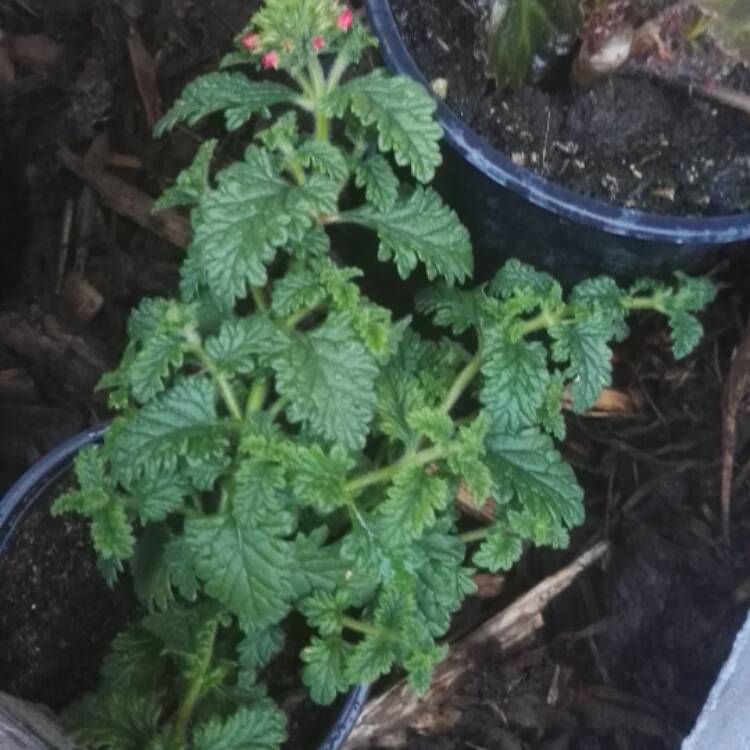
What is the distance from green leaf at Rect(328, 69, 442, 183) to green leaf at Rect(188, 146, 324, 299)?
0.30ft

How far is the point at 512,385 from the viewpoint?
4.01ft

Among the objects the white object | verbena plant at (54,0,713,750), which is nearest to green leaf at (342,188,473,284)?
verbena plant at (54,0,713,750)

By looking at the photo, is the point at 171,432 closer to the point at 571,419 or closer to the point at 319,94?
the point at 319,94

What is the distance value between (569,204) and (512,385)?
36 centimetres

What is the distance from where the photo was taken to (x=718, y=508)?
1815 millimetres

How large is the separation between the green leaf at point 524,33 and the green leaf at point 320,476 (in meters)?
0.70

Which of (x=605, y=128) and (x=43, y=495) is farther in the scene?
(x=605, y=128)

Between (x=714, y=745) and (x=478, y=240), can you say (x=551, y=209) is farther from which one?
(x=714, y=745)

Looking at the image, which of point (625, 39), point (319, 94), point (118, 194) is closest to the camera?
point (319, 94)

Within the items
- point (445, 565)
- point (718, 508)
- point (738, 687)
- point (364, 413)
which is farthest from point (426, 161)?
point (718, 508)

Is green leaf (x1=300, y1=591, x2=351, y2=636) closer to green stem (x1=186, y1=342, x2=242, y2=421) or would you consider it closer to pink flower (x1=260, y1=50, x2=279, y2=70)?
green stem (x1=186, y1=342, x2=242, y2=421)

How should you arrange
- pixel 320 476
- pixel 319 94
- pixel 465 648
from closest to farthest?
pixel 320 476
pixel 319 94
pixel 465 648

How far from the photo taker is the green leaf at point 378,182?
1.24 metres

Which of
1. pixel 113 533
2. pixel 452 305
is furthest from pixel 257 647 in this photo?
pixel 452 305
